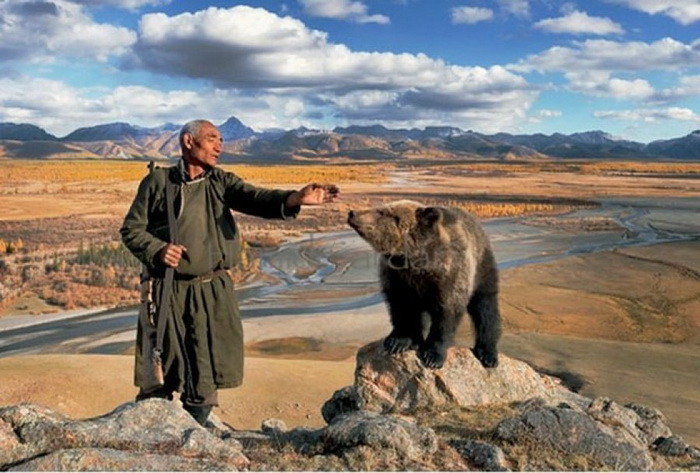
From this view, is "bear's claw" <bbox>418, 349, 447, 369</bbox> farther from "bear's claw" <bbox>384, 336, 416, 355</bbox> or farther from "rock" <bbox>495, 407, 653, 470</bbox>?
"rock" <bbox>495, 407, 653, 470</bbox>

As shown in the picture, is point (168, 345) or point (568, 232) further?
point (568, 232)

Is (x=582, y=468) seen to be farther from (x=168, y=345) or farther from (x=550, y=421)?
(x=168, y=345)

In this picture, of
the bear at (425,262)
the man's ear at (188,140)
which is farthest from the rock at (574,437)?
the man's ear at (188,140)

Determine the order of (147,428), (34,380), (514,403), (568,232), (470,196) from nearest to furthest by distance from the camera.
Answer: (147,428) → (514,403) → (34,380) → (568,232) → (470,196)

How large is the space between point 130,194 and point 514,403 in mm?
58944

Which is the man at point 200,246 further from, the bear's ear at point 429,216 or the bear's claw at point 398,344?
the bear's claw at point 398,344

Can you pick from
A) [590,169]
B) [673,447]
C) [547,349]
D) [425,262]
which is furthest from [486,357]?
[590,169]

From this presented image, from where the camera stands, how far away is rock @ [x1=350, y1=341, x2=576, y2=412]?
24.8ft

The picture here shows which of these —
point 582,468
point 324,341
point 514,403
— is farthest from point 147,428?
point 324,341

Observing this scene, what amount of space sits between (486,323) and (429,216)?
181cm

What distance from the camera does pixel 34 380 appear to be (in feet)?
42.9

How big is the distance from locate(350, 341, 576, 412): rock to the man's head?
11.6 feet

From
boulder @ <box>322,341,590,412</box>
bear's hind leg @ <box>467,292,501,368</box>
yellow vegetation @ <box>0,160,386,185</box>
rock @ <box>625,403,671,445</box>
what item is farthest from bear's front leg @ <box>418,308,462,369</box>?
yellow vegetation @ <box>0,160,386,185</box>

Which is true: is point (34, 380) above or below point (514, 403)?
below
